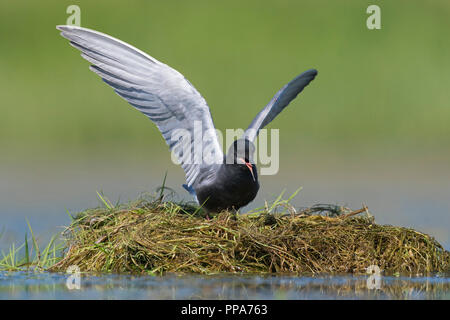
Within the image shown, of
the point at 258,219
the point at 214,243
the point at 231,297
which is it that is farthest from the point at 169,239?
the point at 231,297

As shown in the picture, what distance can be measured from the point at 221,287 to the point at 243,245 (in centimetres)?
101

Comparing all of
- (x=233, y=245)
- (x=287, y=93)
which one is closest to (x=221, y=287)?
(x=233, y=245)

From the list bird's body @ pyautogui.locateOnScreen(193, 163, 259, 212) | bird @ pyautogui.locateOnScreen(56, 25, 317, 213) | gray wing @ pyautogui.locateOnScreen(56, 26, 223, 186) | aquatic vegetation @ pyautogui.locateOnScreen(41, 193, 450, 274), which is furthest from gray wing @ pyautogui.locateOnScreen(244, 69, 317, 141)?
aquatic vegetation @ pyautogui.locateOnScreen(41, 193, 450, 274)

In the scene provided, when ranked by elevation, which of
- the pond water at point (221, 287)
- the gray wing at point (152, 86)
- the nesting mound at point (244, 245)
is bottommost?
the pond water at point (221, 287)

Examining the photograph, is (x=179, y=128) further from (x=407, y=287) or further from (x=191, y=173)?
(x=407, y=287)

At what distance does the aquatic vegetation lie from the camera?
21.1ft

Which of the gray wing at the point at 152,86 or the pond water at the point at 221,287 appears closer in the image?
the pond water at the point at 221,287

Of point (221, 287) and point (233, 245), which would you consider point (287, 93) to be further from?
point (221, 287)

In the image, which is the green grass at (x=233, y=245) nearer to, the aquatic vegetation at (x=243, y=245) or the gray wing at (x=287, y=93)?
the aquatic vegetation at (x=243, y=245)

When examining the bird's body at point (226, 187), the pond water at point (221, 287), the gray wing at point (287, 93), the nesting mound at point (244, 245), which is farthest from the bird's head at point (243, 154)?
the pond water at point (221, 287)

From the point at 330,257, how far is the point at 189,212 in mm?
1938

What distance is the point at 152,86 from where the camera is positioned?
8203 millimetres

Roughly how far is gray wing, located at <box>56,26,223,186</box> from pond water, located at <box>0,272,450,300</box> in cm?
234

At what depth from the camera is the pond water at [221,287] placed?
211 inches
